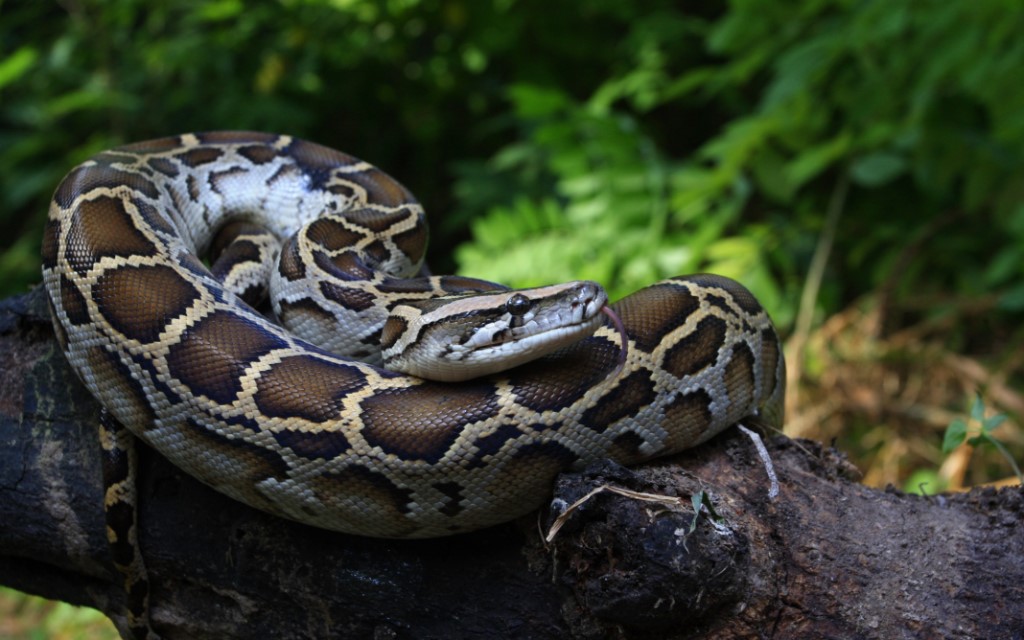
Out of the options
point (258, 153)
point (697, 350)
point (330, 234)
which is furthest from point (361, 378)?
point (258, 153)

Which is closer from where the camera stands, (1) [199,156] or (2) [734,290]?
(2) [734,290]

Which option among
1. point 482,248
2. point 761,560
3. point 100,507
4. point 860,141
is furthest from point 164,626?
point 860,141

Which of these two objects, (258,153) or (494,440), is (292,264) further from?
(494,440)

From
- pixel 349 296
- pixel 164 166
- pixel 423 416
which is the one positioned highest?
pixel 164 166

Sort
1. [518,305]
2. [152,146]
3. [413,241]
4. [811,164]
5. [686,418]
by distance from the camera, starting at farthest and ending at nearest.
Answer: [811,164] → [152,146] → [413,241] → [686,418] → [518,305]

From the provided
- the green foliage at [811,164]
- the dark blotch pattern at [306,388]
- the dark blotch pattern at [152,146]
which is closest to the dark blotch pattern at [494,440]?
the dark blotch pattern at [306,388]

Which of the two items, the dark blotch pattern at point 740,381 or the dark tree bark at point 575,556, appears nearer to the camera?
the dark tree bark at point 575,556

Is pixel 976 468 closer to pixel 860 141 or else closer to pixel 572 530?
pixel 860 141

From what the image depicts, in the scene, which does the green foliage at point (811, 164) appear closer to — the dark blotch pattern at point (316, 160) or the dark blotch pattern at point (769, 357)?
the dark blotch pattern at point (316, 160)
